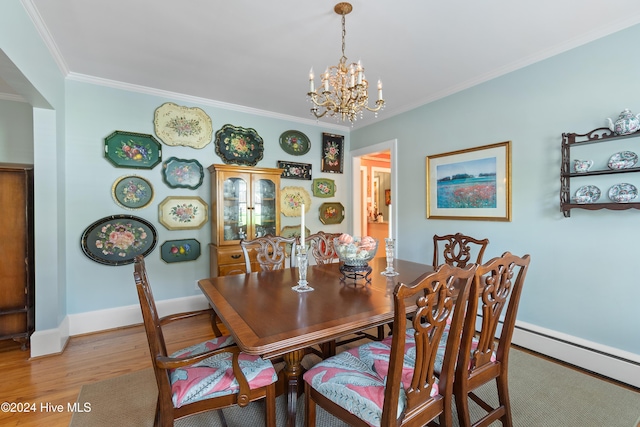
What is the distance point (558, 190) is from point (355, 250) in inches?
71.2

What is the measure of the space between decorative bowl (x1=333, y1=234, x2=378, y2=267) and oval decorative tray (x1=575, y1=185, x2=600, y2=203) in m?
1.64

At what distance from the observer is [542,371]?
221 centimetres

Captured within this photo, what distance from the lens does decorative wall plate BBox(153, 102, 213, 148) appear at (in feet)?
10.6

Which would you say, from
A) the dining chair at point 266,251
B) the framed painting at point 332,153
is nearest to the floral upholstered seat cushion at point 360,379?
the dining chair at point 266,251

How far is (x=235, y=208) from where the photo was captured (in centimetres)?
344

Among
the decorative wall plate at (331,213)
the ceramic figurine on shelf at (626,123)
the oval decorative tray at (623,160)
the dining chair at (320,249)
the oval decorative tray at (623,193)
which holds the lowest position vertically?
the dining chair at (320,249)

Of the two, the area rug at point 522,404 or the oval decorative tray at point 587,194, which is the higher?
the oval decorative tray at point 587,194

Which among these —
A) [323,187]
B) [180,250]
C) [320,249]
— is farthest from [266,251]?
[323,187]

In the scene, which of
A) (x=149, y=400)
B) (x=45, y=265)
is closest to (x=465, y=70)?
(x=149, y=400)

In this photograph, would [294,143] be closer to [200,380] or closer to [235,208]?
[235,208]

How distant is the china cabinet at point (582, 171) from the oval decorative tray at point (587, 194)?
27 mm

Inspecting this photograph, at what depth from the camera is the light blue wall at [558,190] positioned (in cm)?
209

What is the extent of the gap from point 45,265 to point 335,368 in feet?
8.52

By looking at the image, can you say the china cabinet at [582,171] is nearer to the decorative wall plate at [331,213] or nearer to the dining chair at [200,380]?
the dining chair at [200,380]
